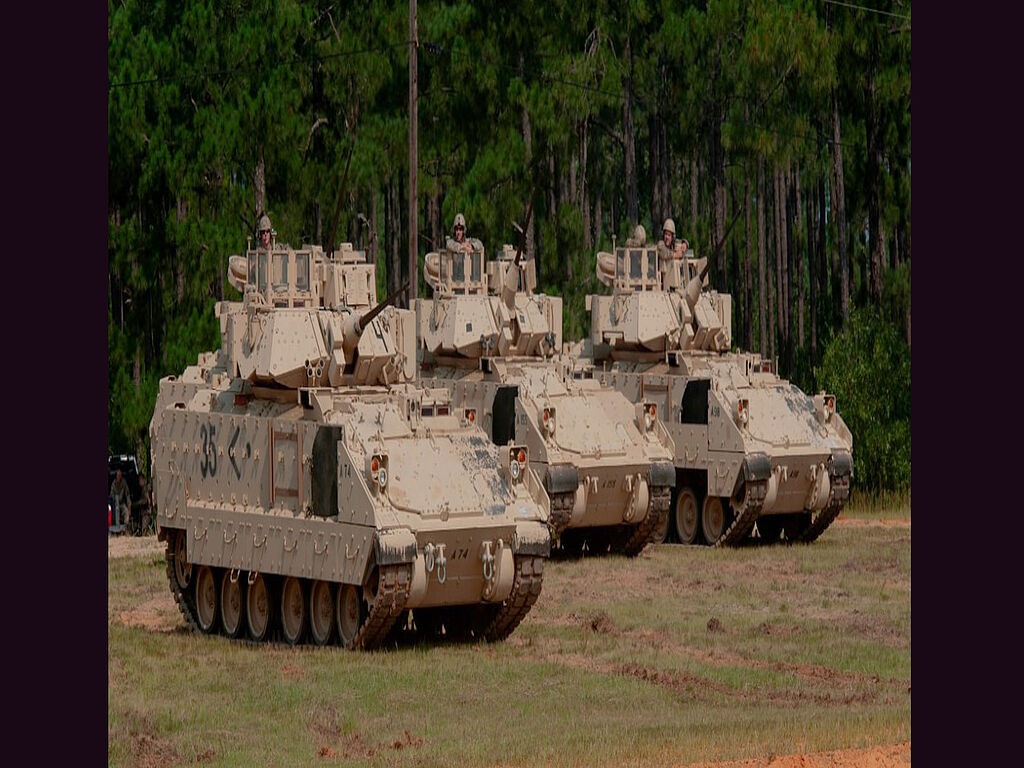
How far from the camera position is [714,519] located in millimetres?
35031

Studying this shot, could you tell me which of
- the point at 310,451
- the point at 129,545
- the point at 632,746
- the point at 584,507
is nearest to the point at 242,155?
the point at 129,545

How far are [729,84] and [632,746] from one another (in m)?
32.5

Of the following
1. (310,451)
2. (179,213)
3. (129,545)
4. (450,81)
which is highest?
(450,81)

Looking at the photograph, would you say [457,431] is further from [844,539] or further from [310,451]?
[844,539]

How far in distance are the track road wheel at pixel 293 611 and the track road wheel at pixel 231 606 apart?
0.78m

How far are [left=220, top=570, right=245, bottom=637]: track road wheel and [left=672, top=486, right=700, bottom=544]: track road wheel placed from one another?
422 inches

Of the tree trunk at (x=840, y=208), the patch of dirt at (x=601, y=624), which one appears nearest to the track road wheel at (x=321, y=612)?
the patch of dirt at (x=601, y=624)

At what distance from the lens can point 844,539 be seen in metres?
35.5

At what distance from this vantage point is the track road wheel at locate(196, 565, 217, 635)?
87.1 feet

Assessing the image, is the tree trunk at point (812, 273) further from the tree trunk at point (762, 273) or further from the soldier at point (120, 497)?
the soldier at point (120, 497)

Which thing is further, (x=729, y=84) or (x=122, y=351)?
(x=729, y=84)

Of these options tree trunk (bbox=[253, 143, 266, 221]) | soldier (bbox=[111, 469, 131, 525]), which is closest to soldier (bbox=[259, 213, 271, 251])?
soldier (bbox=[111, 469, 131, 525])

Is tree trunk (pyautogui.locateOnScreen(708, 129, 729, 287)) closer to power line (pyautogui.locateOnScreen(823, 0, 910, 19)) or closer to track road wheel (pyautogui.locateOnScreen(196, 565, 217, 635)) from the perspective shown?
power line (pyautogui.locateOnScreen(823, 0, 910, 19))

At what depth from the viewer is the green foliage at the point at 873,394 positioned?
4181cm
